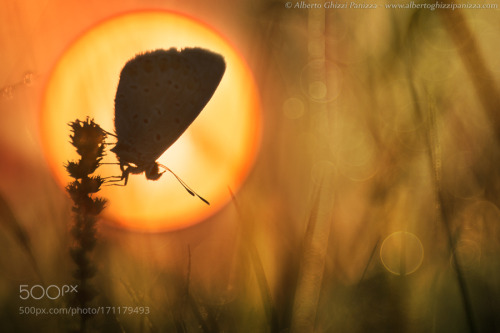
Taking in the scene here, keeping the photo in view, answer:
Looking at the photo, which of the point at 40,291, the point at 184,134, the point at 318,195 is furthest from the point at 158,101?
the point at 318,195

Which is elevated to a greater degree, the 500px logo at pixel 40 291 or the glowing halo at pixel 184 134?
the glowing halo at pixel 184 134

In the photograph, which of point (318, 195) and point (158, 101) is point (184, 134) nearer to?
point (158, 101)

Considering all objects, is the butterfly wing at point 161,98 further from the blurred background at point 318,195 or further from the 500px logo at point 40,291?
the 500px logo at point 40,291

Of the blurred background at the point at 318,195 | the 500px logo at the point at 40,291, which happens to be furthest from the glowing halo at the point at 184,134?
the 500px logo at the point at 40,291

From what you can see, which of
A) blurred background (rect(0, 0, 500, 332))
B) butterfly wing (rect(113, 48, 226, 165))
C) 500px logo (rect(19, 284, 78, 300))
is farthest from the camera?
butterfly wing (rect(113, 48, 226, 165))

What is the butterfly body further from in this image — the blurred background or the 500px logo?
the 500px logo

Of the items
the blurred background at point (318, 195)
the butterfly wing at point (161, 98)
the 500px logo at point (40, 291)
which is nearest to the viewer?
the blurred background at point (318, 195)

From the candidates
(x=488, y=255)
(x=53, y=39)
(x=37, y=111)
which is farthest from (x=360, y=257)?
(x=53, y=39)

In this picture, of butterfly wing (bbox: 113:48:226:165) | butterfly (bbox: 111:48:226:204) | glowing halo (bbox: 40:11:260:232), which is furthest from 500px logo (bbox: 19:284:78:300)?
butterfly wing (bbox: 113:48:226:165)

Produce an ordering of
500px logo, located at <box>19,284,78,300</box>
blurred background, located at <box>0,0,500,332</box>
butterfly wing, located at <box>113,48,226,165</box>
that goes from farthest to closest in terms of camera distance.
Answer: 1. butterfly wing, located at <box>113,48,226,165</box>
2. 500px logo, located at <box>19,284,78,300</box>
3. blurred background, located at <box>0,0,500,332</box>
